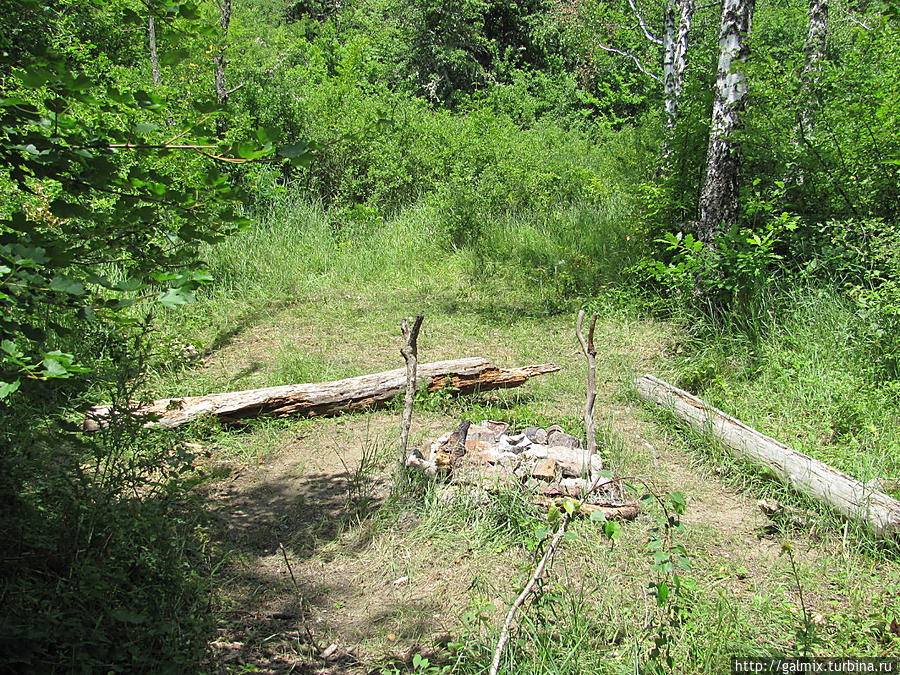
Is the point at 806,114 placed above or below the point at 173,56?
above

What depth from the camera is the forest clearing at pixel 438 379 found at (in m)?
2.27

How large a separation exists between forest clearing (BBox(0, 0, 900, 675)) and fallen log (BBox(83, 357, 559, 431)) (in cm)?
2

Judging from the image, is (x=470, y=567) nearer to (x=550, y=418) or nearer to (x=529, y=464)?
(x=529, y=464)

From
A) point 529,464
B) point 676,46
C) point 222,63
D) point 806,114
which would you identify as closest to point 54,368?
point 529,464

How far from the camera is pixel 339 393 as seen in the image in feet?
16.5

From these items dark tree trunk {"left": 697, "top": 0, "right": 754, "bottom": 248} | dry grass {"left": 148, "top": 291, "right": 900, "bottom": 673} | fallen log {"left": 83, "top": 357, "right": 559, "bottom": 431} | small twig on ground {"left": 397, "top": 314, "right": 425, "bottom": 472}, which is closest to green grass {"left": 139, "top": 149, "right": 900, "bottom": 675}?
dry grass {"left": 148, "top": 291, "right": 900, "bottom": 673}

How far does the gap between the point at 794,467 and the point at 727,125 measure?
3462 millimetres

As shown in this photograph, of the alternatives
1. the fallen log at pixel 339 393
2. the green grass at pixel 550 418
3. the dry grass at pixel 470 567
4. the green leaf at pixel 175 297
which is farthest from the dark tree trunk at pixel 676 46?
the green leaf at pixel 175 297

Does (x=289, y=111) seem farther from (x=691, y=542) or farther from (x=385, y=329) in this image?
(x=691, y=542)

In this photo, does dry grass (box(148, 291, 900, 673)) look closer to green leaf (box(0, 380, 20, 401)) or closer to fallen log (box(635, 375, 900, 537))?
fallen log (box(635, 375, 900, 537))

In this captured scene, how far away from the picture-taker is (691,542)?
3.47 metres

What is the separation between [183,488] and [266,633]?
2.49 feet

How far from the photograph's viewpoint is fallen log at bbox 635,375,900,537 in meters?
3.36

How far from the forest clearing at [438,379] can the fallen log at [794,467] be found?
24mm
